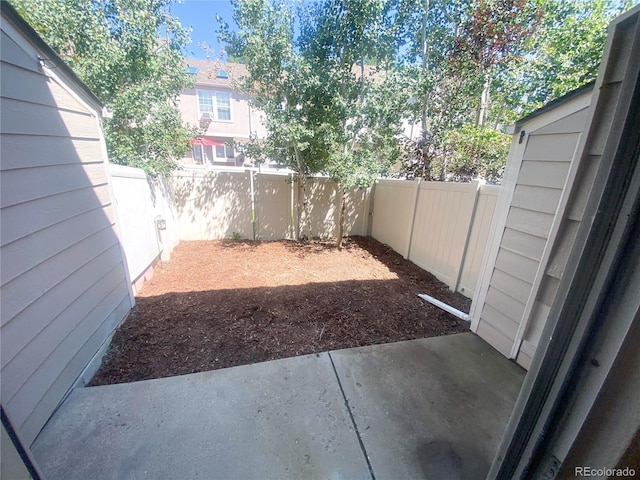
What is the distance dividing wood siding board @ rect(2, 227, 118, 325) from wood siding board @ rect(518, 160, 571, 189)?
139 inches

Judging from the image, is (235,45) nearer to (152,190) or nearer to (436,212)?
(152,190)

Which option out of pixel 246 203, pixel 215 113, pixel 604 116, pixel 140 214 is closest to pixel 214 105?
pixel 215 113

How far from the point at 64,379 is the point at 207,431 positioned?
1.08 meters

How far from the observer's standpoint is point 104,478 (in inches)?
51.4

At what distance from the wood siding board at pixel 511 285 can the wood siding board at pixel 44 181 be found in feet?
11.6

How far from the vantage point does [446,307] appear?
9.91ft

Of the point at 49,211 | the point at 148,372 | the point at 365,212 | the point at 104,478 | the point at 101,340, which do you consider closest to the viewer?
the point at 104,478

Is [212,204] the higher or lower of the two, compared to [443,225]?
lower

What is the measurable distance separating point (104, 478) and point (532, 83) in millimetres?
8016

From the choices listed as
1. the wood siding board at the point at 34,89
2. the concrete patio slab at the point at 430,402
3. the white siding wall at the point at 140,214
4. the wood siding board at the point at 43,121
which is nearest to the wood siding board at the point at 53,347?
the white siding wall at the point at 140,214

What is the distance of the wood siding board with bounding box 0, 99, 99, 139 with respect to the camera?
1.43 m

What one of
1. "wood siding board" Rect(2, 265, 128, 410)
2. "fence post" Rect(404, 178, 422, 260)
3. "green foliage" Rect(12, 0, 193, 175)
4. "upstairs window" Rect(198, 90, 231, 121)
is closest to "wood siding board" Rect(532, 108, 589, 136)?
"fence post" Rect(404, 178, 422, 260)

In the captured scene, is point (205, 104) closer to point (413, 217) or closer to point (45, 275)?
point (413, 217)

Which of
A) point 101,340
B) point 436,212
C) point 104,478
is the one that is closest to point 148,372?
point 101,340
